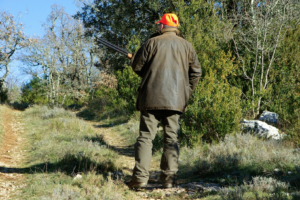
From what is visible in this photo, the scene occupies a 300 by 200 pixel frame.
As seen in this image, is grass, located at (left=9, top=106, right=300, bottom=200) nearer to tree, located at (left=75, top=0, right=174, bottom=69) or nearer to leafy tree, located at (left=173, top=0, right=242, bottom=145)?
leafy tree, located at (left=173, top=0, right=242, bottom=145)

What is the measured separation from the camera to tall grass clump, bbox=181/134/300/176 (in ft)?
13.3

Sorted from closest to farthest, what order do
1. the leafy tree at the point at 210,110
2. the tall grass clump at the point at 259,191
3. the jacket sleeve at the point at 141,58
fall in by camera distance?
the tall grass clump at the point at 259,191 < the jacket sleeve at the point at 141,58 < the leafy tree at the point at 210,110

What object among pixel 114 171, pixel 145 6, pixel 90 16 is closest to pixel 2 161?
pixel 114 171

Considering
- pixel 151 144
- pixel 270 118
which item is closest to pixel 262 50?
pixel 270 118

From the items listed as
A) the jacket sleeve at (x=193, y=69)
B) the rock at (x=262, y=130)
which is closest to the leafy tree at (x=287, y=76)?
the rock at (x=262, y=130)

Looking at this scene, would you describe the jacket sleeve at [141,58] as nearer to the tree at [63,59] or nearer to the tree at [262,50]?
the tree at [262,50]

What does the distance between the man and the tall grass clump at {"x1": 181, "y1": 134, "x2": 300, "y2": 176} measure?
2.89 ft

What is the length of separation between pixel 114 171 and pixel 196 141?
Result: 2052 mm

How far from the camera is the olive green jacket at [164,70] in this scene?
3607 millimetres

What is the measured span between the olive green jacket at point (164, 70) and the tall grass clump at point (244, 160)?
4.14 ft

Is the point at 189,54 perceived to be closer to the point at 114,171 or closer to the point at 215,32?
the point at 114,171

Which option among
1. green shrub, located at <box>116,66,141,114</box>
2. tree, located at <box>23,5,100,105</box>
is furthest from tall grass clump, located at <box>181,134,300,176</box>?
tree, located at <box>23,5,100,105</box>

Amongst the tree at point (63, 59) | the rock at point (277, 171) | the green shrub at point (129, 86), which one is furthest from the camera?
the tree at point (63, 59)

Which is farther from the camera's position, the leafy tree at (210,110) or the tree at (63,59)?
the tree at (63,59)
